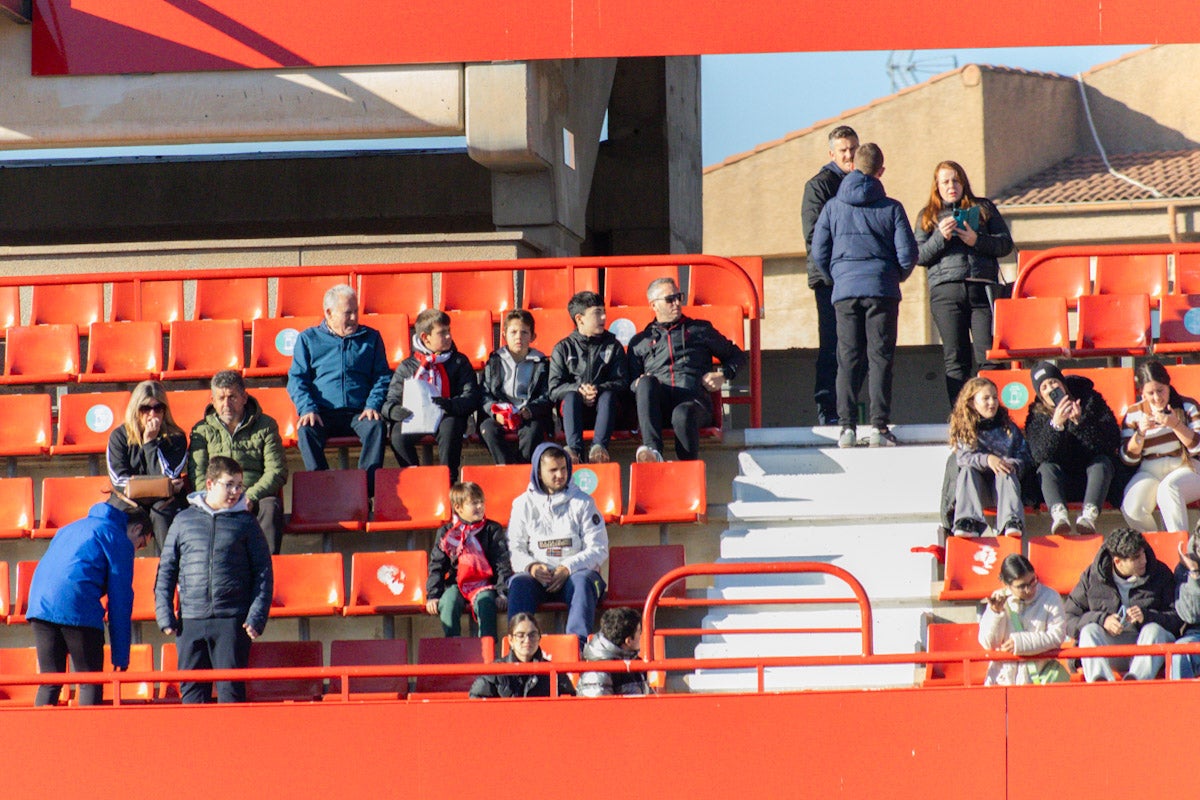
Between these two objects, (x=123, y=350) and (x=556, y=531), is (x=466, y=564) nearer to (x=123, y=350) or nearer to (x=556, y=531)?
(x=556, y=531)

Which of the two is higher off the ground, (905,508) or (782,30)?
(782,30)

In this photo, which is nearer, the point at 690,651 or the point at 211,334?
the point at 690,651

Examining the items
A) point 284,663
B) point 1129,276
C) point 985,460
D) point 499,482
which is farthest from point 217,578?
point 1129,276

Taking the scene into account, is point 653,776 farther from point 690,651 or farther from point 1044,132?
point 1044,132

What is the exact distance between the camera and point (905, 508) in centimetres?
823

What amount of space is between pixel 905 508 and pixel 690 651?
1346 millimetres

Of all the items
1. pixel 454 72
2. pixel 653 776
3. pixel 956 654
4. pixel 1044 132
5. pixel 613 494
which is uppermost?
pixel 1044 132

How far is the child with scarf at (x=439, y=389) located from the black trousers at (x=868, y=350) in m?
1.88

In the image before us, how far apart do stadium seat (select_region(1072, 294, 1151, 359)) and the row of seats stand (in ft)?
9.27

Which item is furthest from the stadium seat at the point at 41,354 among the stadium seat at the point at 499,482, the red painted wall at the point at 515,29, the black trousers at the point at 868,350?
the black trousers at the point at 868,350

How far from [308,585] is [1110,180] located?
2081 cm

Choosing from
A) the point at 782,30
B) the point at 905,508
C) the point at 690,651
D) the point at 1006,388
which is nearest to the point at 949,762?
the point at 690,651

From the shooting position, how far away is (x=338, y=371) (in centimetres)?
877

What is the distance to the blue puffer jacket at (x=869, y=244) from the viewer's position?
8797mm
